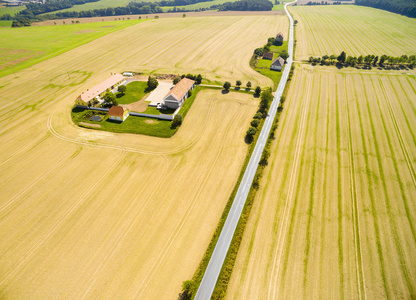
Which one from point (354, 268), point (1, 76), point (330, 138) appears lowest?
point (354, 268)

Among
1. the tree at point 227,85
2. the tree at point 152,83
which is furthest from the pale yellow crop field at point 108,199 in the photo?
the tree at point 152,83

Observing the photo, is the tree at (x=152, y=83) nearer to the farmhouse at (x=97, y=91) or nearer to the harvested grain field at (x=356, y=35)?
the farmhouse at (x=97, y=91)

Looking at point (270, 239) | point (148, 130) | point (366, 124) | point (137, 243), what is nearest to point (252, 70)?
point (366, 124)

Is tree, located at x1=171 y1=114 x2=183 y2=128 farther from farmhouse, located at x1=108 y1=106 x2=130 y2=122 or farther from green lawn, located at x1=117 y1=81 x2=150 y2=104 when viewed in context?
green lawn, located at x1=117 y1=81 x2=150 y2=104

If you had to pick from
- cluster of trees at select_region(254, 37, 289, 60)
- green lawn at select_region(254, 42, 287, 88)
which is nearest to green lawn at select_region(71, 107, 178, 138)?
green lawn at select_region(254, 42, 287, 88)

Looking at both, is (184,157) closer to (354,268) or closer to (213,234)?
(213,234)

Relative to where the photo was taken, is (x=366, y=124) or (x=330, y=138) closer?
(x=330, y=138)
